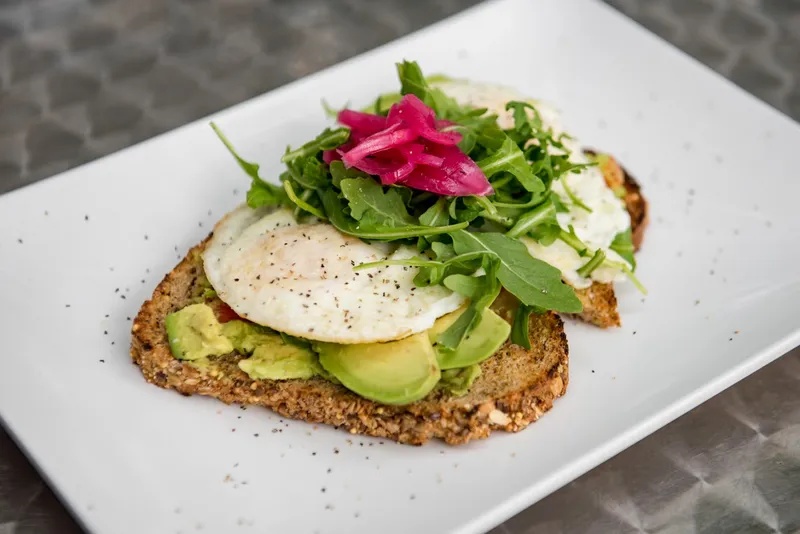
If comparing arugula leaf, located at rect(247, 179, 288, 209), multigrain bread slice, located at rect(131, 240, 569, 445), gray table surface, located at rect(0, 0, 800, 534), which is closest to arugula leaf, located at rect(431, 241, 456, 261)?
multigrain bread slice, located at rect(131, 240, 569, 445)

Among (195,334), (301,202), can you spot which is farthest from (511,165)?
(195,334)

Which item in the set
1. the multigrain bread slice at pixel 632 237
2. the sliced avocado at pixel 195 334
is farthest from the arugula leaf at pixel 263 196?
the multigrain bread slice at pixel 632 237

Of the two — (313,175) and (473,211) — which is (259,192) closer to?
(313,175)

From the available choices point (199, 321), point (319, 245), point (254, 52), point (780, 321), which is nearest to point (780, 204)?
point (780, 321)

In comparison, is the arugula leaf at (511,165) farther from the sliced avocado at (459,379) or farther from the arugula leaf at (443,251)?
the sliced avocado at (459,379)

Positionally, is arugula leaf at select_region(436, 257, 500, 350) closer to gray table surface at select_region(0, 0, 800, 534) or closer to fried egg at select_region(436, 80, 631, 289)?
fried egg at select_region(436, 80, 631, 289)

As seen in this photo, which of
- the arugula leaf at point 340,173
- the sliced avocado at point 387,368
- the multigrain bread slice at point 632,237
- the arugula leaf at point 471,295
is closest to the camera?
the sliced avocado at point 387,368

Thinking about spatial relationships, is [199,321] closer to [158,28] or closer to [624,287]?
[624,287]
